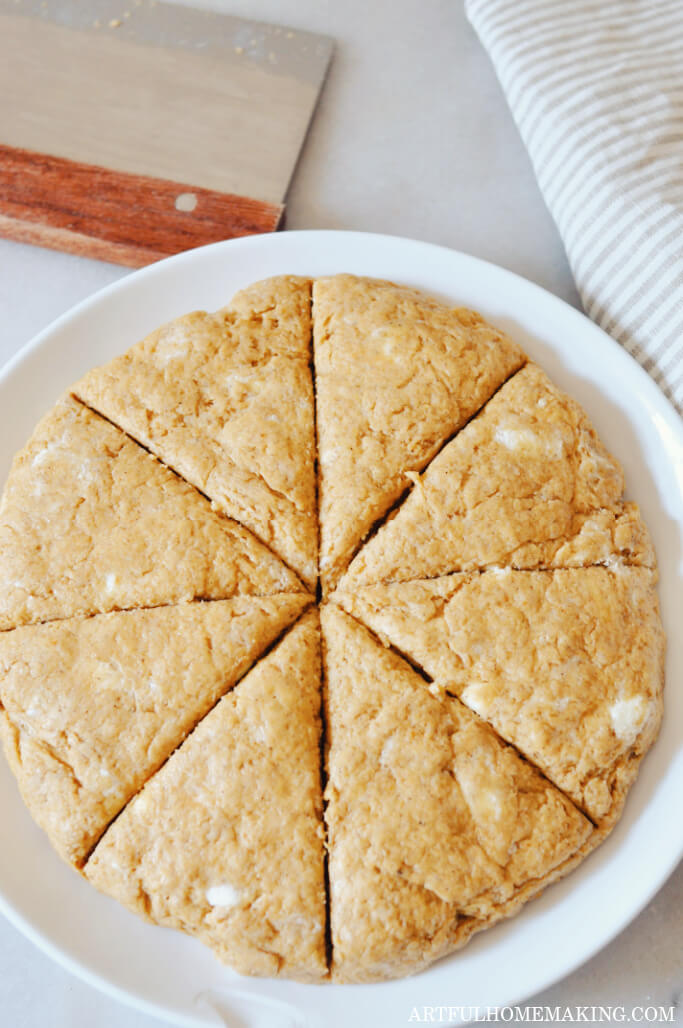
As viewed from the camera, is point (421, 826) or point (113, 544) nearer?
point (421, 826)

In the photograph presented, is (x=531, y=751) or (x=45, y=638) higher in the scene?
(x=531, y=751)

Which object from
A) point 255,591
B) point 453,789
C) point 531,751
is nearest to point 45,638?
point 255,591

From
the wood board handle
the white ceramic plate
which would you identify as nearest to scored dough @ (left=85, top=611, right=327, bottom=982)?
the white ceramic plate

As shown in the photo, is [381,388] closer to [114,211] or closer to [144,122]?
[114,211]

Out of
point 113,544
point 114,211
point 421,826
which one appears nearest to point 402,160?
point 114,211

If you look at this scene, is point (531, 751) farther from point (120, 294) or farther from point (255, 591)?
point (120, 294)

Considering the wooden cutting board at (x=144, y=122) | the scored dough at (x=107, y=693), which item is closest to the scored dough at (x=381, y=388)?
the scored dough at (x=107, y=693)
